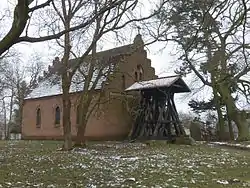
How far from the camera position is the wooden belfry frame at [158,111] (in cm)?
3046

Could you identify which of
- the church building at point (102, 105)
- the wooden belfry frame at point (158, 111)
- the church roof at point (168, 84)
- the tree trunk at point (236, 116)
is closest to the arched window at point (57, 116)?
the church building at point (102, 105)

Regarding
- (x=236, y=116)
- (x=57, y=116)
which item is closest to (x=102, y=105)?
(x=57, y=116)

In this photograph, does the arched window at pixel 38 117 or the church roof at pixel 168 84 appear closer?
the church roof at pixel 168 84

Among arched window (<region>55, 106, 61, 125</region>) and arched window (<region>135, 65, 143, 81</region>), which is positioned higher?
arched window (<region>135, 65, 143, 81</region>)

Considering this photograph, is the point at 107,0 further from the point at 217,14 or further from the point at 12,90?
the point at 12,90

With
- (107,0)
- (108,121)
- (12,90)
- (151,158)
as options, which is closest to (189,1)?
(107,0)

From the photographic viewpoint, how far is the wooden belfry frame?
1199 inches

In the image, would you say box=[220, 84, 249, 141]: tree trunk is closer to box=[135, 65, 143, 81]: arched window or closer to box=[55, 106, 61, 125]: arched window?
box=[135, 65, 143, 81]: arched window

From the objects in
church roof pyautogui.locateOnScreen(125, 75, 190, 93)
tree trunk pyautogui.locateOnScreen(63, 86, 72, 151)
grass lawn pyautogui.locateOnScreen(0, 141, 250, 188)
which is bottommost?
grass lawn pyautogui.locateOnScreen(0, 141, 250, 188)

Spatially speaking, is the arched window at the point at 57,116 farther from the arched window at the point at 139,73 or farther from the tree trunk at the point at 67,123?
the tree trunk at the point at 67,123

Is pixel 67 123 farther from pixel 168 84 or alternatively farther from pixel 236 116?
pixel 236 116

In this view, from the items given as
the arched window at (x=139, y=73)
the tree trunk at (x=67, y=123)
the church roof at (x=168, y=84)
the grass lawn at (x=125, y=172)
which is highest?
the arched window at (x=139, y=73)

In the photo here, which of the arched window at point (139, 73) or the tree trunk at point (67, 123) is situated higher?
the arched window at point (139, 73)

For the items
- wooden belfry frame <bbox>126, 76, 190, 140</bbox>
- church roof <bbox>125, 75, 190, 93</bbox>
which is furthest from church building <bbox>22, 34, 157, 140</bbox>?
wooden belfry frame <bbox>126, 76, 190, 140</bbox>
